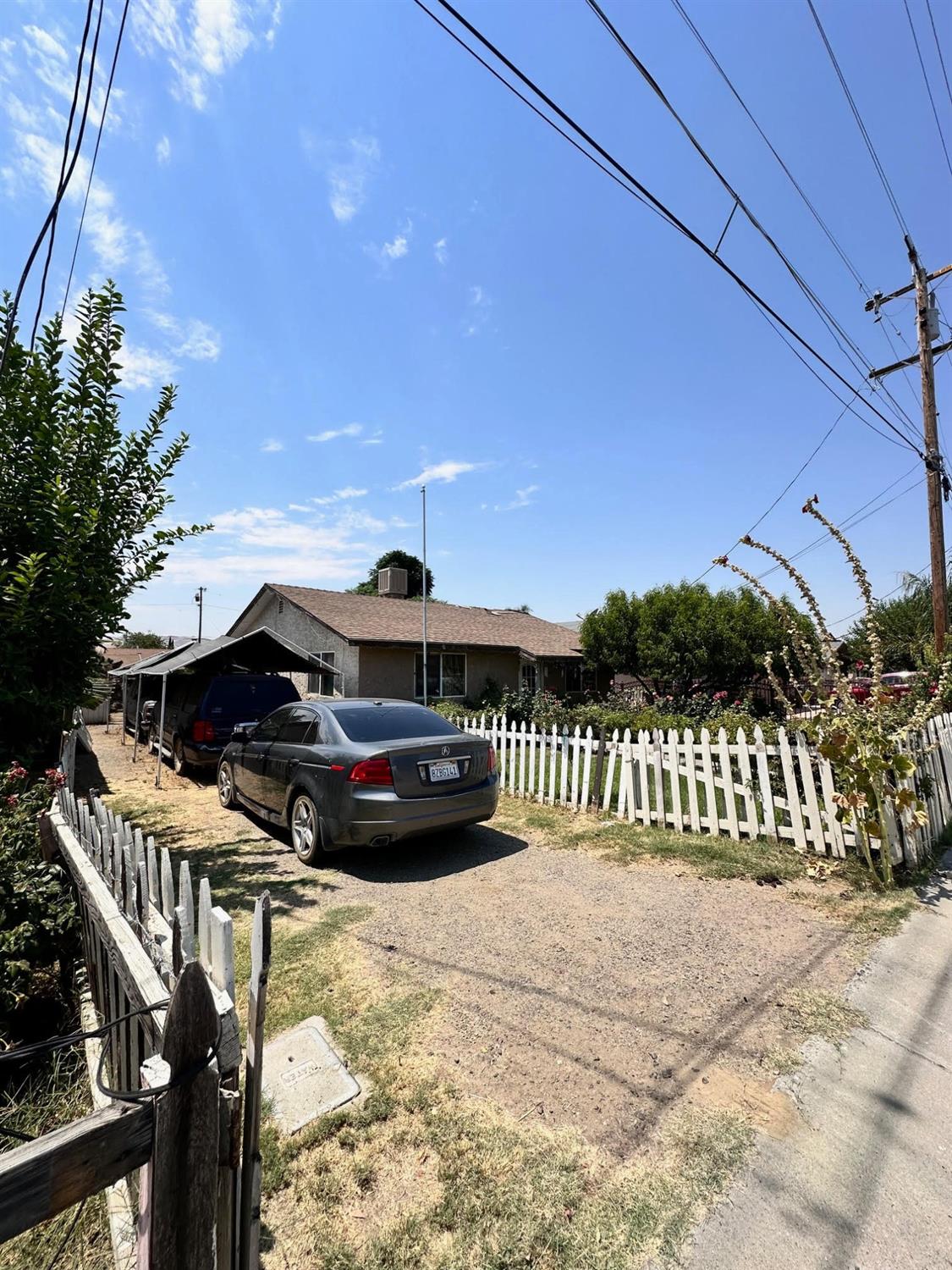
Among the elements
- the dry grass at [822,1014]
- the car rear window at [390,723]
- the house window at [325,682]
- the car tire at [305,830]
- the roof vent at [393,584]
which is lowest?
the dry grass at [822,1014]

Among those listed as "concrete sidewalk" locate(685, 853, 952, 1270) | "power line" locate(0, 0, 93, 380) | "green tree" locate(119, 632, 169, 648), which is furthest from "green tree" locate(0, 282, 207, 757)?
"green tree" locate(119, 632, 169, 648)

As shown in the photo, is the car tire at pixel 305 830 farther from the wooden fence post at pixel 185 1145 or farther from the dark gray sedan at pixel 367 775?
the wooden fence post at pixel 185 1145

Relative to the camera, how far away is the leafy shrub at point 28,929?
2855mm

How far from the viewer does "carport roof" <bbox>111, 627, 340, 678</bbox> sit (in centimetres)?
1062

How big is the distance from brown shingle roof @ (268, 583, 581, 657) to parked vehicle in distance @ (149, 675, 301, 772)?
4608 millimetres

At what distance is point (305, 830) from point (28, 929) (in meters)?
2.59

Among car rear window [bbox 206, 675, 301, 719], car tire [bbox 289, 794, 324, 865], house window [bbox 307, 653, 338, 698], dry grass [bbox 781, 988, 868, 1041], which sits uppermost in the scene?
house window [bbox 307, 653, 338, 698]

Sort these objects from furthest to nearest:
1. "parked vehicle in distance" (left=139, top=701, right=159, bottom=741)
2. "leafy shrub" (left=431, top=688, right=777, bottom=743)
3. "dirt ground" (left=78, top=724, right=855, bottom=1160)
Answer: "parked vehicle in distance" (left=139, top=701, right=159, bottom=741), "leafy shrub" (left=431, top=688, right=777, bottom=743), "dirt ground" (left=78, top=724, right=855, bottom=1160)

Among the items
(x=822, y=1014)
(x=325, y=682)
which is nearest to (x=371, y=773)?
(x=822, y=1014)

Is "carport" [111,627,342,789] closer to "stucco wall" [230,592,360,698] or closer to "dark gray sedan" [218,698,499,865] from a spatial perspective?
"stucco wall" [230,592,360,698]

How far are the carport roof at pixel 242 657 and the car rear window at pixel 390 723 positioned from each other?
5.81 meters

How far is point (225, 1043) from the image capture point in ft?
4.77

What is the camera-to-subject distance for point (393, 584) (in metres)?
23.2

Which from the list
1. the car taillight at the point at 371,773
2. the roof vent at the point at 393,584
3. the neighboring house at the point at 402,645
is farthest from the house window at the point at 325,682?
the car taillight at the point at 371,773
